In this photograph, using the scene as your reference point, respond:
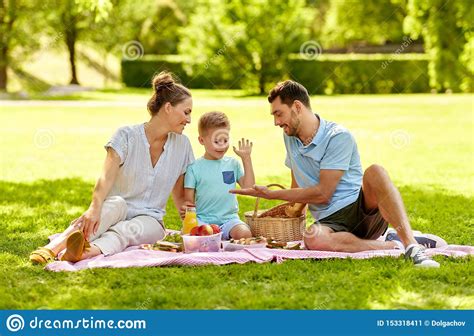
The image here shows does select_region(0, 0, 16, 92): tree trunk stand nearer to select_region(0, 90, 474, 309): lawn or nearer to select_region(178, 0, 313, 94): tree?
select_region(178, 0, 313, 94): tree

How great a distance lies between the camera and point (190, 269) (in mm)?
5074

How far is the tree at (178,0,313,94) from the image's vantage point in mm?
29016

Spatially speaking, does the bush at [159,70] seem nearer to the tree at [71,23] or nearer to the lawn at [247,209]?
the tree at [71,23]

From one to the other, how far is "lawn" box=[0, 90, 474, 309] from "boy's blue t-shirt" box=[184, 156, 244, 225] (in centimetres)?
96

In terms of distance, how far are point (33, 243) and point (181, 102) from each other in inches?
58.3

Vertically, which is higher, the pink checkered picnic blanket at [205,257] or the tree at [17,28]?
the tree at [17,28]

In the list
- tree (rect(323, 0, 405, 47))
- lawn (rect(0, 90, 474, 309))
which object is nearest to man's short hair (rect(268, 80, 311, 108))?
lawn (rect(0, 90, 474, 309))

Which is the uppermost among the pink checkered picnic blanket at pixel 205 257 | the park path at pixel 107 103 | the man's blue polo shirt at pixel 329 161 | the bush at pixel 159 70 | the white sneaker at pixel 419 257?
the bush at pixel 159 70

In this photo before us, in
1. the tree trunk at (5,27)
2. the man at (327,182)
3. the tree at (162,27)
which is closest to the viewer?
the man at (327,182)

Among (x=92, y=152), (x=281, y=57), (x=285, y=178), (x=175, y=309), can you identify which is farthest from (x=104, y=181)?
(x=281, y=57)

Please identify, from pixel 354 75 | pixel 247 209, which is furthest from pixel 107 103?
pixel 247 209

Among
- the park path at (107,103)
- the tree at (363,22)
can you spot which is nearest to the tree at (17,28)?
the park path at (107,103)

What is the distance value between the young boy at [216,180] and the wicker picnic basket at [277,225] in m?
0.07

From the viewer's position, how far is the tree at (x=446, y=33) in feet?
78.2
